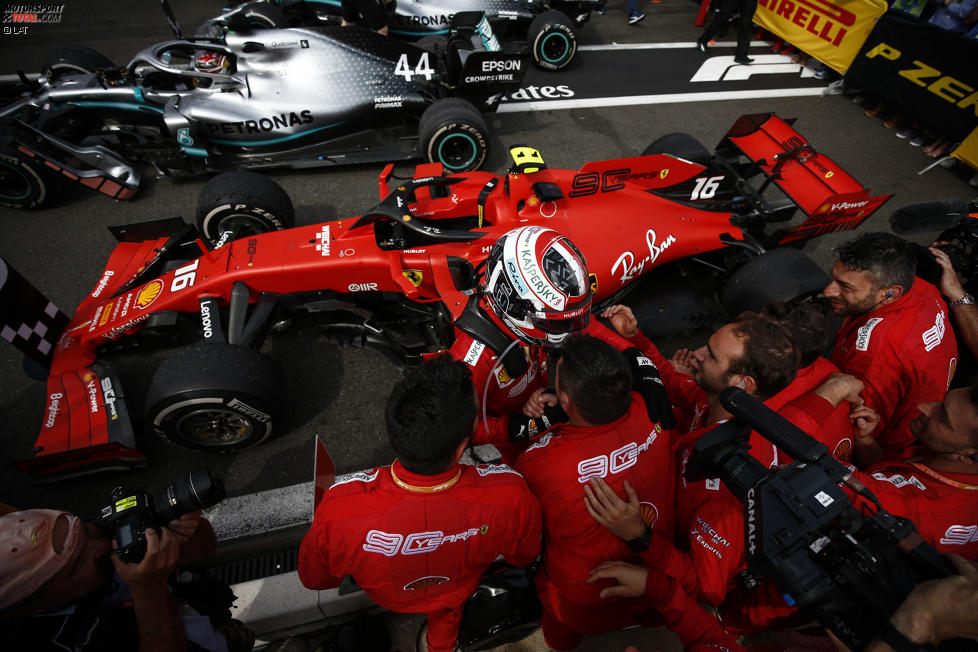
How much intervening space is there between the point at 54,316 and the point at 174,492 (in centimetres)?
257

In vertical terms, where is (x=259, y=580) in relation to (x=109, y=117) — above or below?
below

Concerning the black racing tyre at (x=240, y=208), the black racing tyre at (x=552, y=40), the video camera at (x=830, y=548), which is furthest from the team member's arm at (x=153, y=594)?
the black racing tyre at (x=552, y=40)

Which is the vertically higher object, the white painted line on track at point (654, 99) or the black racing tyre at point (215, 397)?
the white painted line on track at point (654, 99)

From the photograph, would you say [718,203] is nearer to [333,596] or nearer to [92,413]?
[333,596]

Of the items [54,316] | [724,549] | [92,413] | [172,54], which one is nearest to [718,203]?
[724,549]

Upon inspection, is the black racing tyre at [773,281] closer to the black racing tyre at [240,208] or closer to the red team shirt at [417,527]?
the red team shirt at [417,527]

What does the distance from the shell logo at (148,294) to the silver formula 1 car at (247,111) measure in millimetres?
2034

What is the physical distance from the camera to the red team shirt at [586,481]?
181 cm

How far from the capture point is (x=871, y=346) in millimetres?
2682

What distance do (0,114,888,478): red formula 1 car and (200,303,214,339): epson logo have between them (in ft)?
0.04

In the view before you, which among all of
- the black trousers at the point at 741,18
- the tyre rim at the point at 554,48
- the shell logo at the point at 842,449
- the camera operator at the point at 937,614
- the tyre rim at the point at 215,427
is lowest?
the tyre rim at the point at 215,427

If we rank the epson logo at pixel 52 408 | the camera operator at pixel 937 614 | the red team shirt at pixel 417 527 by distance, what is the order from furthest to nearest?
the epson logo at pixel 52 408 < the red team shirt at pixel 417 527 < the camera operator at pixel 937 614

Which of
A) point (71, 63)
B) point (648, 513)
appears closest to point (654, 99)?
point (648, 513)

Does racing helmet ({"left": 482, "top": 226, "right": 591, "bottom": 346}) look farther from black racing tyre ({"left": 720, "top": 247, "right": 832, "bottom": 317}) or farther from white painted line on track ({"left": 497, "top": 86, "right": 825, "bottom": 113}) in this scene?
white painted line on track ({"left": 497, "top": 86, "right": 825, "bottom": 113})
